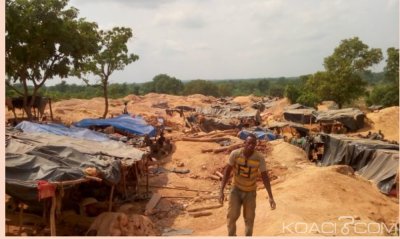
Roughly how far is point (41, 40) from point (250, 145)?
47.3 ft

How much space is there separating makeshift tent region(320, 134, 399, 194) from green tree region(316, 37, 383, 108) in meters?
16.7

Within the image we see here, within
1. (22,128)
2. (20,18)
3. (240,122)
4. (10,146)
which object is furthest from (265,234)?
(240,122)

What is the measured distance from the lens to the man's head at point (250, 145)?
649 centimetres

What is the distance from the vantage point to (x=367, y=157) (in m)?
14.9

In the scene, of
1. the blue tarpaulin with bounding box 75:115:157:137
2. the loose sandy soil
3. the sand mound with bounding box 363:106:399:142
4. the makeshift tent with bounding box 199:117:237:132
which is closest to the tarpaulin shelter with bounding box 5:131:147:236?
the loose sandy soil

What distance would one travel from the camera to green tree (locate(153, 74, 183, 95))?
3494 inches

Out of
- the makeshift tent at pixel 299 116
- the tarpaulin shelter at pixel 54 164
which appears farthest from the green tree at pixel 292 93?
the tarpaulin shelter at pixel 54 164

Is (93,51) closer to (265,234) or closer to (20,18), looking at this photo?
(20,18)

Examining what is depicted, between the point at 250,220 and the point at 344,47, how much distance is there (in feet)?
100

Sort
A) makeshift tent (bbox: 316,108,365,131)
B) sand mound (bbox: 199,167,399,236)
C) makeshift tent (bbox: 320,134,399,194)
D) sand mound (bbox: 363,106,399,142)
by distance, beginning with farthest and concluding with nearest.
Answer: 1. sand mound (bbox: 363,106,399,142)
2. makeshift tent (bbox: 316,108,365,131)
3. makeshift tent (bbox: 320,134,399,194)
4. sand mound (bbox: 199,167,399,236)

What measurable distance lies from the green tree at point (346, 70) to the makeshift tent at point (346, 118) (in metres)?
Result: 6.04

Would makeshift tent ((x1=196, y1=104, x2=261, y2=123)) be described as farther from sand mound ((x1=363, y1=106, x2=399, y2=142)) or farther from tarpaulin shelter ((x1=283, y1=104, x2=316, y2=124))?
sand mound ((x1=363, y1=106, x2=399, y2=142))

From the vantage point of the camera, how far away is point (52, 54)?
19031mm

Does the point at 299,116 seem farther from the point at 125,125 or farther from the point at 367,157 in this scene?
the point at 125,125
